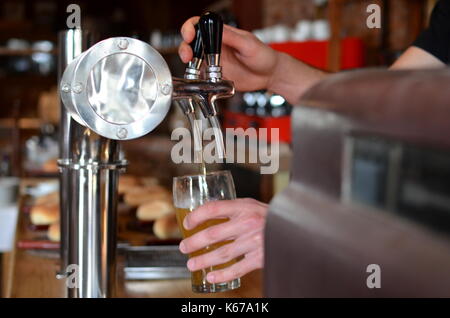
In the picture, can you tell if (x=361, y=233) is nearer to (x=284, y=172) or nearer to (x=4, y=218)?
(x=4, y=218)

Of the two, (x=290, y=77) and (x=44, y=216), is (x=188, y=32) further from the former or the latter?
(x=44, y=216)

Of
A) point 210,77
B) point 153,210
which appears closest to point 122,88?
point 210,77

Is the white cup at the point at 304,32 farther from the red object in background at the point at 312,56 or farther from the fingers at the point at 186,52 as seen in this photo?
the fingers at the point at 186,52

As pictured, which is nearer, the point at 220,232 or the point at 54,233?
the point at 220,232

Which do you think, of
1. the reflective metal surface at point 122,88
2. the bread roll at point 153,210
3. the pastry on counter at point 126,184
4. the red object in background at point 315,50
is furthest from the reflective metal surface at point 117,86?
the red object in background at point 315,50

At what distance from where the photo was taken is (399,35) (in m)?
4.05

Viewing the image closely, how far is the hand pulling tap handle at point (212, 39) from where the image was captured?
77 cm

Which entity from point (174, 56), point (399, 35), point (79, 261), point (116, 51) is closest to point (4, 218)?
point (79, 261)

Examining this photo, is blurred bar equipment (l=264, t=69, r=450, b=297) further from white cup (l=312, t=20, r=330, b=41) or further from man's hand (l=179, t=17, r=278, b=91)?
white cup (l=312, t=20, r=330, b=41)

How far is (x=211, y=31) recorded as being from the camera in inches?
30.5

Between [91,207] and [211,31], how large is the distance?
0.29 metres

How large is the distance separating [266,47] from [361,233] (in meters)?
0.96

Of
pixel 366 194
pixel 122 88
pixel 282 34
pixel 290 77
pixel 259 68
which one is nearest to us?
pixel 366 194

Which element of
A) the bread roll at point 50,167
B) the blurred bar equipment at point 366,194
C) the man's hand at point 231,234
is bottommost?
the bread roll at point 50,167
